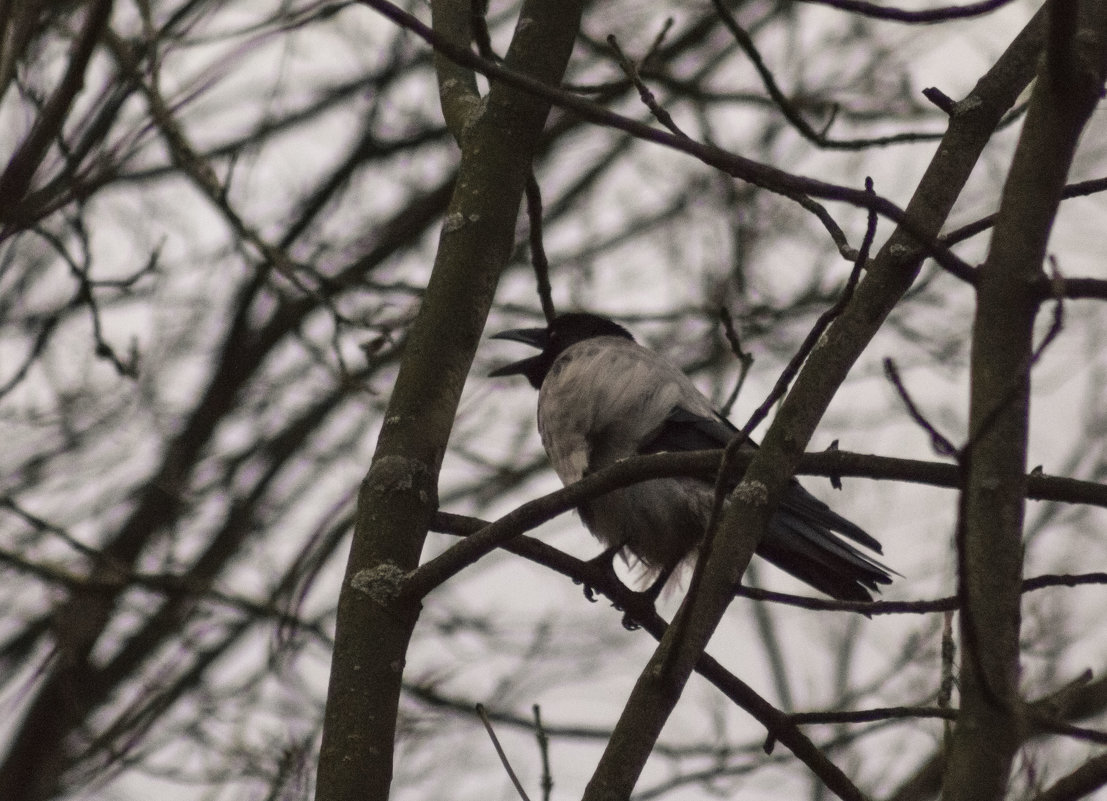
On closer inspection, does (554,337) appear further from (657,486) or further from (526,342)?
(657,486)

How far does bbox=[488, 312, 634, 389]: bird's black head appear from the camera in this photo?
5961 millimetres

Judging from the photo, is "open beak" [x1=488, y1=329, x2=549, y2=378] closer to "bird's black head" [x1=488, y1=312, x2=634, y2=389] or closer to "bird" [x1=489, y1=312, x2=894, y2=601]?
"bird's black head" [x1=488, y1=312, x2=634, y2=389]

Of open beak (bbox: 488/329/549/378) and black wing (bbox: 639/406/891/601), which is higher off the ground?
open beak (bbox: 488/329/549/378)

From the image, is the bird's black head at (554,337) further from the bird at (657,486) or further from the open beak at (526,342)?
the bird at (657,486)

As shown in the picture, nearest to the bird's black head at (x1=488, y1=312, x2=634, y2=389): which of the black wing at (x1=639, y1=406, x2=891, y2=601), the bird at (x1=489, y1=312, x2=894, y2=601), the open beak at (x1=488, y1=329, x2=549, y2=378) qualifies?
the open beak at (x1=488, y1=329, x2=549, y2=378)

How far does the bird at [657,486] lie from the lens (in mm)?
4340

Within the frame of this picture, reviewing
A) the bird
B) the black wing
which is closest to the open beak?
the bird

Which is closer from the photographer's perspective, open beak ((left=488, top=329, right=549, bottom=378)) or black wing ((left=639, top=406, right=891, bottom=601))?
black wing ((left=639, top=406, right=891, bottom=601))

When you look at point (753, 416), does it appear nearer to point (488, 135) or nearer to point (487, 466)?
point (488, 135)

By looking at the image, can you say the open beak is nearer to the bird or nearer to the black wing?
the bird

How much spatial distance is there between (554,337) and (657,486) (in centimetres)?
156

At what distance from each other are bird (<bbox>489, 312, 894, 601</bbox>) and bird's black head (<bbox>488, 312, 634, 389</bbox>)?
77 cm

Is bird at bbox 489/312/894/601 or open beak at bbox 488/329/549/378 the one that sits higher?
open beak at bbox 488/329/549/378

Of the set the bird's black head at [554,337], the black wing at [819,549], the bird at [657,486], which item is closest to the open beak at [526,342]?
the bird's black head at [554,337]
